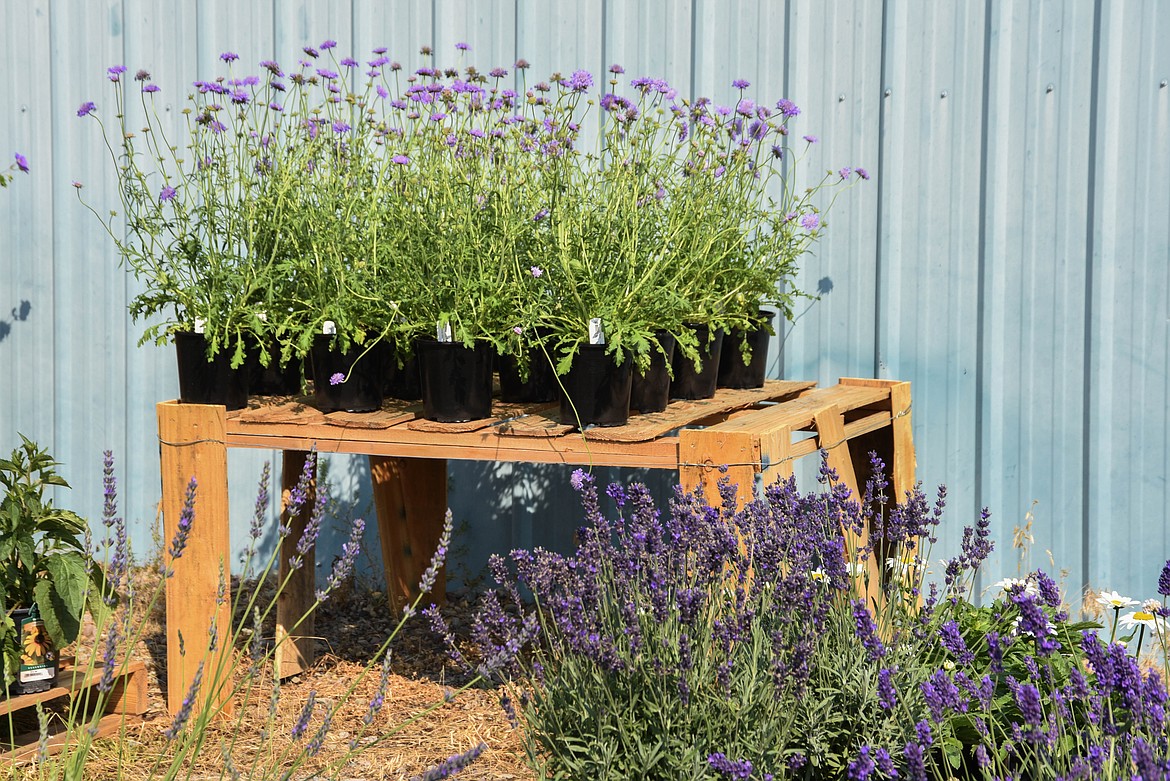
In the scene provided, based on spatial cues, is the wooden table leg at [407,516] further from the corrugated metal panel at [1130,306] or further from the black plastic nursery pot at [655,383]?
the corrugated metal panel at [1130,306]

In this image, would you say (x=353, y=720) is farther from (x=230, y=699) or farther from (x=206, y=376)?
(x=206, y=376)

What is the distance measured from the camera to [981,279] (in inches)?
159

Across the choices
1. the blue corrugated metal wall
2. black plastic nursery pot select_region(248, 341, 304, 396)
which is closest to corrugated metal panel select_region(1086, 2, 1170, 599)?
the blue corrugated metal wall

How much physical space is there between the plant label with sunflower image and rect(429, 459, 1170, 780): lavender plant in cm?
136

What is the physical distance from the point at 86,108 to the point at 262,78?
1390 mm

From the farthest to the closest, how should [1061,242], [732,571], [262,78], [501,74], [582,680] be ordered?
[262,78]
[1061,242]
[501,74]
[732,571]
[582,680]

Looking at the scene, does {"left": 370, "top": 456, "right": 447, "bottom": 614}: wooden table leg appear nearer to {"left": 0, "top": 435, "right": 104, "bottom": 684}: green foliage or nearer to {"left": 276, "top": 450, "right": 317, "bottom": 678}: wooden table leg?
{"left": 276, "top": 450, "right": 317, "bottom": 678}: wooden table leg

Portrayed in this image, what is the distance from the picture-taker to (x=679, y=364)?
337cm

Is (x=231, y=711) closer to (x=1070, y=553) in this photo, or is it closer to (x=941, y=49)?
(x=1070, y=553)

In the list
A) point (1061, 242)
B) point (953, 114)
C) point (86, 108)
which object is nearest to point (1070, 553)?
point (1061, 242)

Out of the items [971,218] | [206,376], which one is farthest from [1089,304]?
[206,376]

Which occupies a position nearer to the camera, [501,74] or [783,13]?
[501,74]

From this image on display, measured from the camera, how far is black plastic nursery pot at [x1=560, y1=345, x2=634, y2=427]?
2.95 m

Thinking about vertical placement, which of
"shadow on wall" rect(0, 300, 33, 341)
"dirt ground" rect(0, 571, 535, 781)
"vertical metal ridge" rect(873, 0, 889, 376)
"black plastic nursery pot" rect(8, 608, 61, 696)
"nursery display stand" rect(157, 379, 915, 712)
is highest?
"vertical metal ridge" rect(873, 0, 889, 376)
